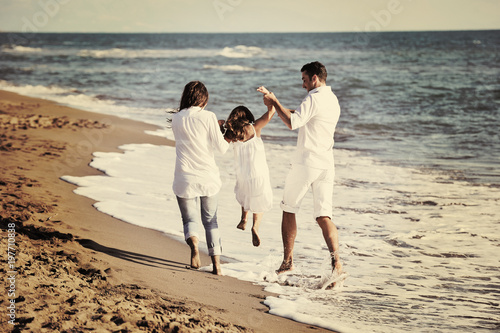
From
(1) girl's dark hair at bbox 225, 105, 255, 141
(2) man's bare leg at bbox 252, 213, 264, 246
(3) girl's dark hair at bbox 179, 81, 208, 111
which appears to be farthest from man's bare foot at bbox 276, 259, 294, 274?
(3) girl's dark hair at bbox 179, 81, 208, 111

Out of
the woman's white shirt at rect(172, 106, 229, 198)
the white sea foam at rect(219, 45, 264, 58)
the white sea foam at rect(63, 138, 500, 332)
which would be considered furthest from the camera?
the white sea foam at rect(219, 45, 264, 58)

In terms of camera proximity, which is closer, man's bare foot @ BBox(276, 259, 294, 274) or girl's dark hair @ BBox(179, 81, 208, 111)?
girl's dark hair @ BBox(179, 81, 208, 111)

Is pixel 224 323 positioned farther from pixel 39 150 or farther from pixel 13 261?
pixel 39 150

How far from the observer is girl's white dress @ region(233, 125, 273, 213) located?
471cm

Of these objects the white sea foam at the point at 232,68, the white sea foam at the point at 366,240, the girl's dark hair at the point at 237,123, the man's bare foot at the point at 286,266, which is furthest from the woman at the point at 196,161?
the white sea foam at the point at 232,68

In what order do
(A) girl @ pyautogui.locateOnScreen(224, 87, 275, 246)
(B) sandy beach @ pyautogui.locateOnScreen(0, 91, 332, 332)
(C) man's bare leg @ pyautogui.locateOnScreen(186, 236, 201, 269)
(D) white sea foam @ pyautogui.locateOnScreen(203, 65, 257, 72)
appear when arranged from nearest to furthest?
(B) sandy beach @ pyautogui.locateOnScreen(0, 91, 332, 332) → (C) man's bare leg @ pyautogui.locateOnScreen(186, 236, 201, 269) → (A) girl @ pyautogui.locateOnScreen(224, 87, 275, 246) → (D) white sea foam @ pyautogui.locateOnScreen(203, 65, 257, 72)

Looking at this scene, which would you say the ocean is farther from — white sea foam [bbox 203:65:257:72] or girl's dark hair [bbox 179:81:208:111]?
white sea foam [bbox 203:65:257:72]

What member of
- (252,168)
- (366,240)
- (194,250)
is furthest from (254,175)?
(366,240)

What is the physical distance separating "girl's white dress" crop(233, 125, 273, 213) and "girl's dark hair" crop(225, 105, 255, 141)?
0.36 feet

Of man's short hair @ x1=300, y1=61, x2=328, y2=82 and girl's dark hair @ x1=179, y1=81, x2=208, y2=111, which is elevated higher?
man's short hair @ x1=300, y1=61, x2=328, y2=82

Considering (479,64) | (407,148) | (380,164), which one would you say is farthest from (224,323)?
(479,64)

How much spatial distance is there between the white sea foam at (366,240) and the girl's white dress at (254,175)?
0.63 meters

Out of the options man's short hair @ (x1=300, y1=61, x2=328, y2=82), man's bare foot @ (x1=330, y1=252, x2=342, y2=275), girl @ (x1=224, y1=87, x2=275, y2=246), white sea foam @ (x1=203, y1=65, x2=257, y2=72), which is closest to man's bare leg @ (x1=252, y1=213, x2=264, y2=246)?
girl @ (x1=224, y1=87, x2=275, y2=246)

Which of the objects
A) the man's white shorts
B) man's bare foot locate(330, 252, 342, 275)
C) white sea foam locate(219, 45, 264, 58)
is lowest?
man's bare foot locate(330, 252, 342, 275)
